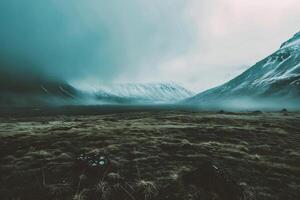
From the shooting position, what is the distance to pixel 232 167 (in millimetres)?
19031

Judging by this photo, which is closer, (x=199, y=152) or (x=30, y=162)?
(x=30, y=162)

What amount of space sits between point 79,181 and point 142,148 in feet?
35.4

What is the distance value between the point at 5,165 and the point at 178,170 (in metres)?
12.9

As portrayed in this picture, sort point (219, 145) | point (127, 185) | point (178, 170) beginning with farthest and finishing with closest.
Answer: point (219, 145)
point (178, 170)
point (127, 185)

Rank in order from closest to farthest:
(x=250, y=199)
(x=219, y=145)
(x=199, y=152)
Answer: (x=250, y=199) < (x=199, y=152) < (x=219, y=145)

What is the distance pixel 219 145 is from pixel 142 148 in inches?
328

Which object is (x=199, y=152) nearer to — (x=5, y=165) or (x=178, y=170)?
(x=178, y=170)

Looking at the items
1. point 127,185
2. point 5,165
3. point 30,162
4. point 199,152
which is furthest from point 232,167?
point 5,165

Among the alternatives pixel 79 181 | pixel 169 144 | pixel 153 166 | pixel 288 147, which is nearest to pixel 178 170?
pixel 153 166

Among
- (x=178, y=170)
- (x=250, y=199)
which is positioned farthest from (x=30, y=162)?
(x=250, y=199)

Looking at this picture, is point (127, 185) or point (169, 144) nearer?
point (127, 185)

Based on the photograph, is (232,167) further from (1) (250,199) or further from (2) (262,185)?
(1) (250,199)

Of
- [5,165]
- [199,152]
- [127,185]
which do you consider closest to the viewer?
[127,185]

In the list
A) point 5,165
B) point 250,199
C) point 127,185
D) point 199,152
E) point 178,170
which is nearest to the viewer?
point 250,199
